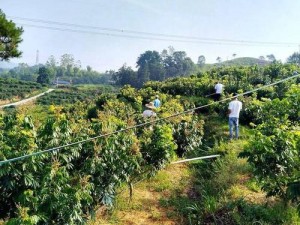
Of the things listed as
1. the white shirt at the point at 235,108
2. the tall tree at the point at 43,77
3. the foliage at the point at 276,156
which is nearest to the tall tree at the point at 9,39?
the white shirt at the point at 235,108

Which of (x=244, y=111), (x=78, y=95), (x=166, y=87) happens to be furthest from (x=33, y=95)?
(x=244, y=111)

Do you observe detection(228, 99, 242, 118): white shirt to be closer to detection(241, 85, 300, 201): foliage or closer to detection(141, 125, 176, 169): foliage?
detection(141, 125, 176, 169): foliage

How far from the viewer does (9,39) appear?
2312cm

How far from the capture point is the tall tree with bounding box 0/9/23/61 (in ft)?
73.5

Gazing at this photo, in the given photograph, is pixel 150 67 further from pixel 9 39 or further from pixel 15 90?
pixel 9 39

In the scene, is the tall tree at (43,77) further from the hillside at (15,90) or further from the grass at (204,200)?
the grass at (204,200)

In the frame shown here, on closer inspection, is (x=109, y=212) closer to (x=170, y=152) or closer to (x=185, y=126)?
(x=170, y=152)

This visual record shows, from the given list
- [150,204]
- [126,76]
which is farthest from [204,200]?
[126,76]

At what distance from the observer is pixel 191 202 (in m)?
7.46

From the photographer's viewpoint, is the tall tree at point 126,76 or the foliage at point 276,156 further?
the tall tree at point 126,76

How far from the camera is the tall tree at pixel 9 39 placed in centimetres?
2239

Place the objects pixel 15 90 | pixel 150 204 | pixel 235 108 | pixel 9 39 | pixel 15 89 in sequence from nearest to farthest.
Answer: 1. pixel 150 204
2. pixel 235 108
3. pixel 9 39
4. pixel 15 90
5. pixel 15 89

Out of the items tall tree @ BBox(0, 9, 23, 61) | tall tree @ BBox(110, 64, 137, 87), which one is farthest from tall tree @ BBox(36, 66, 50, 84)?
tall tree @ BBox(0, 9, 23, 61)

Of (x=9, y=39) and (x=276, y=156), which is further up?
(x=9, y=39)
